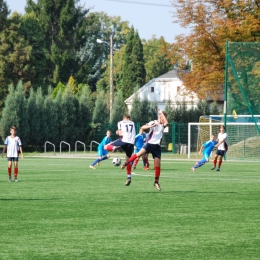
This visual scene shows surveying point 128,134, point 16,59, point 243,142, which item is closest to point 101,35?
point 16,59

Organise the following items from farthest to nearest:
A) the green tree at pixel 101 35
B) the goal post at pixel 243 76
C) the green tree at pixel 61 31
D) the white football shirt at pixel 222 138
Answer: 1. the green tree at pixel 101 35
2. the green tree at pixel 61 31
3. the goal post at pixel 243 76
4. the white football shirt at pixel 222 138

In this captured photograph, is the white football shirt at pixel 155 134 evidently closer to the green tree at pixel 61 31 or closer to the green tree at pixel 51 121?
the green tree at pixel 51 121

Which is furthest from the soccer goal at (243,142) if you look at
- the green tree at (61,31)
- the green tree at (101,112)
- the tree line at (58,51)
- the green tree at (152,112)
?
the green tree at (61,31)

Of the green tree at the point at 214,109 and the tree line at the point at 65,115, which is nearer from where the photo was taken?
the tree line at the point at 65,115

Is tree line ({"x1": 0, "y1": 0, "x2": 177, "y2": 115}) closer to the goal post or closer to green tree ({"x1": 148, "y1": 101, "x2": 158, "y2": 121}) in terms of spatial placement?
green tree ({"x1": 148, "y1": 101, "x2": 158, "y2": 121})

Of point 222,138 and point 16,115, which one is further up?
point 16,115

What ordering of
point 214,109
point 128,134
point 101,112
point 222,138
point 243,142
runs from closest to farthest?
point 128,134
point 222,138
point 243,142
point 101,112
point 214,109

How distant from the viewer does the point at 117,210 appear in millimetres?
14688

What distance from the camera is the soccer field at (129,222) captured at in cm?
981

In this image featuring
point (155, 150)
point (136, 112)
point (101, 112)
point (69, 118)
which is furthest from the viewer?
point (101, 112)

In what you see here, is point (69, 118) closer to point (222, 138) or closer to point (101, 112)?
point (101, 112)

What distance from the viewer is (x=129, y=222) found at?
41.8 ft

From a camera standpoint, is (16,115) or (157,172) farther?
(16,115)

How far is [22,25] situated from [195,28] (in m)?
32.8
